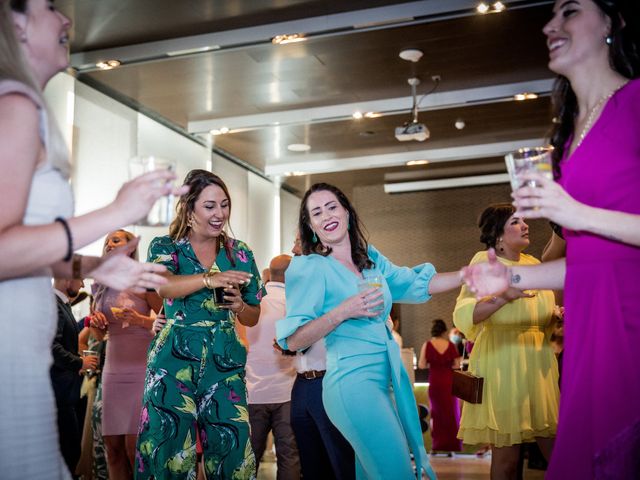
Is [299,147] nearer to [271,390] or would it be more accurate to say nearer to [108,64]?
[108,64]

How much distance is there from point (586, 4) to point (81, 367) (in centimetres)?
333

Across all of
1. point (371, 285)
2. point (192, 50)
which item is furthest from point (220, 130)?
point (371, 285)

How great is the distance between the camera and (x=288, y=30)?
19.7ft

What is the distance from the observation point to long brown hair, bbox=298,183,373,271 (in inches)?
114

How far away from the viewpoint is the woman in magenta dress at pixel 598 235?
53.6 inches

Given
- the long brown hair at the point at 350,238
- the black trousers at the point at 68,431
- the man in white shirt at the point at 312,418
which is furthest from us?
the black trousers at the point at 68,431

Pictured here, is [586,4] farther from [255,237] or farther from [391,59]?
[255,237]

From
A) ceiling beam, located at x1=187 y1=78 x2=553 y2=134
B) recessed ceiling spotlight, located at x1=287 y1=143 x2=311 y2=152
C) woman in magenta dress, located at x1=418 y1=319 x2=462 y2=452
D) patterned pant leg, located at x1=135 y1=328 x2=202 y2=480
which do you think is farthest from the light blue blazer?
recessed ceiling spotlight, located at x1=287 y1=143 x2=311 y2=152

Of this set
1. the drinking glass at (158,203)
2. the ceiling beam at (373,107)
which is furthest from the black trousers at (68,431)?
the ceiling beam at (373,107)

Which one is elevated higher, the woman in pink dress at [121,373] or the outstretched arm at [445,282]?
the outstretched arm at [445,282]

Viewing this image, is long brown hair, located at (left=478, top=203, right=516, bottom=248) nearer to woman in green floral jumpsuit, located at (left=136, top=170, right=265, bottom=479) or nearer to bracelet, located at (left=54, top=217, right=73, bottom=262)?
woman in green floral jumpsuit, located at (left=136, top=170, right=265, bottom=479)

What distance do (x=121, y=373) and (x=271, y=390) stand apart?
1.00 metres

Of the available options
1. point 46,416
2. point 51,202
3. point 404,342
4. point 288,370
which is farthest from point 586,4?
point 404,342

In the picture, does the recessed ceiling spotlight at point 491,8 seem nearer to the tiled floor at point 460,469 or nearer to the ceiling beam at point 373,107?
the ceiling beam at point 373,107
